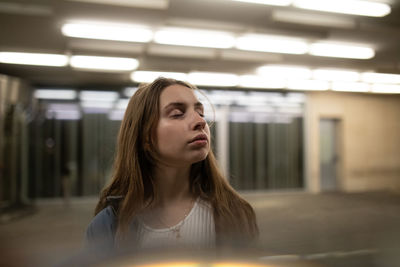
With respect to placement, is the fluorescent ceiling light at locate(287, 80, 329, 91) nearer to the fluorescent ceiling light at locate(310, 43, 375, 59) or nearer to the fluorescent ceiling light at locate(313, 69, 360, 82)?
the fluorescent ceiling light at locate(313, 69, 360, 82)

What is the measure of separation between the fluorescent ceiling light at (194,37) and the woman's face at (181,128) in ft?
6.66

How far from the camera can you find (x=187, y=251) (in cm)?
31

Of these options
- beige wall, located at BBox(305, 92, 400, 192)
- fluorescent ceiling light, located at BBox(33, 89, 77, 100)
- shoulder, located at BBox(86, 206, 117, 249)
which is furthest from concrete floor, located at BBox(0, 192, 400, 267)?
fluorescent ceiling light, located at BBox(33, 89, 77, 100)

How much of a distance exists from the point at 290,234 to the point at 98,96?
12.1 feet

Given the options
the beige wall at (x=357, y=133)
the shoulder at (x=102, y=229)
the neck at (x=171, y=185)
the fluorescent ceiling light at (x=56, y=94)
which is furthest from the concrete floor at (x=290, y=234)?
the fluorescent ceiling light at (x=56, y=94)

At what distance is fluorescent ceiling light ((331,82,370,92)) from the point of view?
4258 millimetres

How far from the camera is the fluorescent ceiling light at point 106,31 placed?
224cm

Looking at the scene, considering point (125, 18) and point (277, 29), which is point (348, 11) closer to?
point (277, 29)

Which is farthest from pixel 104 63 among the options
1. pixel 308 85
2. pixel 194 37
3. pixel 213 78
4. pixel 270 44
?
pixel 308 85

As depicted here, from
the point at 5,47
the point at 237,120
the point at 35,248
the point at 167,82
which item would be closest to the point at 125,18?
the point at 5,47

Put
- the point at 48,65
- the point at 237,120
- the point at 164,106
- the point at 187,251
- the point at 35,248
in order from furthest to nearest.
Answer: the point at 237,120 < the point at 48,65 < the point at 35,248 < the point at 164,106 < the point at 187,251

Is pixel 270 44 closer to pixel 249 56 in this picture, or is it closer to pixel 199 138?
pixel 249 56

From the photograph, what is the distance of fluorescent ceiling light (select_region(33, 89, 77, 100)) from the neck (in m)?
3.81

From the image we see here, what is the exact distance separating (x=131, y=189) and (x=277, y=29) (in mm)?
2257
